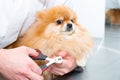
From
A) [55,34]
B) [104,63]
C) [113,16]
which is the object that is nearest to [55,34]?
[55,34]

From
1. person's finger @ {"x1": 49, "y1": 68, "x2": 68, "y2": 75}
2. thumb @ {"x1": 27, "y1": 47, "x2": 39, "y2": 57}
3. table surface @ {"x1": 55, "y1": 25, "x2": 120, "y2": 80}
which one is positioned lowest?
table surface @ {"x1": 55, "y1": 25, "x2": 120, "y2": 80}

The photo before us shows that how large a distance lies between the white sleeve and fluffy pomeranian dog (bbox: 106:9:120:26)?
809 millimetres

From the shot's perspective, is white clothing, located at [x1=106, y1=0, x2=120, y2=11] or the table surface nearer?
the table surface

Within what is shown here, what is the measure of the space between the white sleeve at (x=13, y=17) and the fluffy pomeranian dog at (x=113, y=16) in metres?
0.81

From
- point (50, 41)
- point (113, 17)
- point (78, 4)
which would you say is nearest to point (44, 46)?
point (50, 41)

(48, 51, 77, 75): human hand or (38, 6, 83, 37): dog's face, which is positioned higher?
(38, 6, 83, 37): dog's face

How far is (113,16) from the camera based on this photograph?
1.40 metres

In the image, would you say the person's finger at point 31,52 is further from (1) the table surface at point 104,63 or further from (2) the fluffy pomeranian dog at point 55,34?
(1) the table surface at point 104,63

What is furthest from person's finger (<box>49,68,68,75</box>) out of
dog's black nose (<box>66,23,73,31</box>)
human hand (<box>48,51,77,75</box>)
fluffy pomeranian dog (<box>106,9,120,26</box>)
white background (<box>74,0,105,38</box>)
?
fluffy pomeranian dog (<box>106,9,120,26</box>)

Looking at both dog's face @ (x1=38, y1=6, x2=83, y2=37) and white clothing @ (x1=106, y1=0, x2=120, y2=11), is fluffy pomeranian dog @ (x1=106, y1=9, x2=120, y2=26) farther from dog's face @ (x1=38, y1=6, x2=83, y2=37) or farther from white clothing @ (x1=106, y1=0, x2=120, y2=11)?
dog's face @ (x1=38, y1=6, x2=83, y2=37)

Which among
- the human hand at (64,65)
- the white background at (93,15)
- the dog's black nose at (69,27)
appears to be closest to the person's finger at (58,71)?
the human hand at (64,65)

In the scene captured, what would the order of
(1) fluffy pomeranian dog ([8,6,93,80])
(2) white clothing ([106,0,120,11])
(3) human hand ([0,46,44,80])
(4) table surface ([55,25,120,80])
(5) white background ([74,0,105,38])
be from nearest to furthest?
(3) human hand ([0,46,44,80]) → (1) fluffy pomeranian dog ([8,6,93,80]) → (4) table surface ([55,25,120,80]) → (5) white background ([74,0,105,38]) → (2) white clothing ([106,0,120,11])

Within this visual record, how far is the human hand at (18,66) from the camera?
0.53 meters

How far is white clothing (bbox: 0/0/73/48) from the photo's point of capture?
24.0 inches
